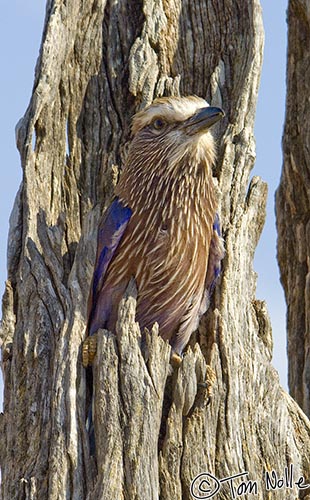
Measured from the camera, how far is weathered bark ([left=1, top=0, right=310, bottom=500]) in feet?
18.8

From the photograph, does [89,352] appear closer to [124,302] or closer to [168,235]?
[124,302]

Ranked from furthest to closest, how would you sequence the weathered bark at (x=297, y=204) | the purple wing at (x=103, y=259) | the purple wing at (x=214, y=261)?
the weathered bark at (x=297, y=204), the purple wing at (x=214, y=261), the purple wing at (x=103, y=259)

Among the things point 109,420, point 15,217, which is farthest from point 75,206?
point 109,420

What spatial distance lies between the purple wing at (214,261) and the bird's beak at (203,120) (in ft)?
1.63

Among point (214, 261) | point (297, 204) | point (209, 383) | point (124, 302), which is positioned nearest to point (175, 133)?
point (214, 261)

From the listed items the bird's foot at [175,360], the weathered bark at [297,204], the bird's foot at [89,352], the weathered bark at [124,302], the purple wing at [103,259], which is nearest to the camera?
the weathered bark at [124,302]

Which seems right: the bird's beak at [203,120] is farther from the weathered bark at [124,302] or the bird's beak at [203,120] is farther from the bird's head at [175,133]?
the weathered bark at [124,302]

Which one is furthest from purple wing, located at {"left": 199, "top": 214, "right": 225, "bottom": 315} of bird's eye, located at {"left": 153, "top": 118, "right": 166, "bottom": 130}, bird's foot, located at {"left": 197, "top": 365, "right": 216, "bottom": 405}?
bird's eye, located at {"left": 153, "top": 118, "right": 166, "bottom": 130}

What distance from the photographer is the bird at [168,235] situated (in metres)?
6.29

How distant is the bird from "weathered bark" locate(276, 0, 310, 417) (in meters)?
1.31

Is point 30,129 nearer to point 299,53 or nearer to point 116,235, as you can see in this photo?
point 116,235

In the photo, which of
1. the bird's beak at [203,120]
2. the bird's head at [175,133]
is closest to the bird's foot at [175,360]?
the bird's head at [175,133]

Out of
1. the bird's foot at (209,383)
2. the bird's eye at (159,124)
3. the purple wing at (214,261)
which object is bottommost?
the bird's foot at (209,383)

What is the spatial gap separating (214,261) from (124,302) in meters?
0.70
